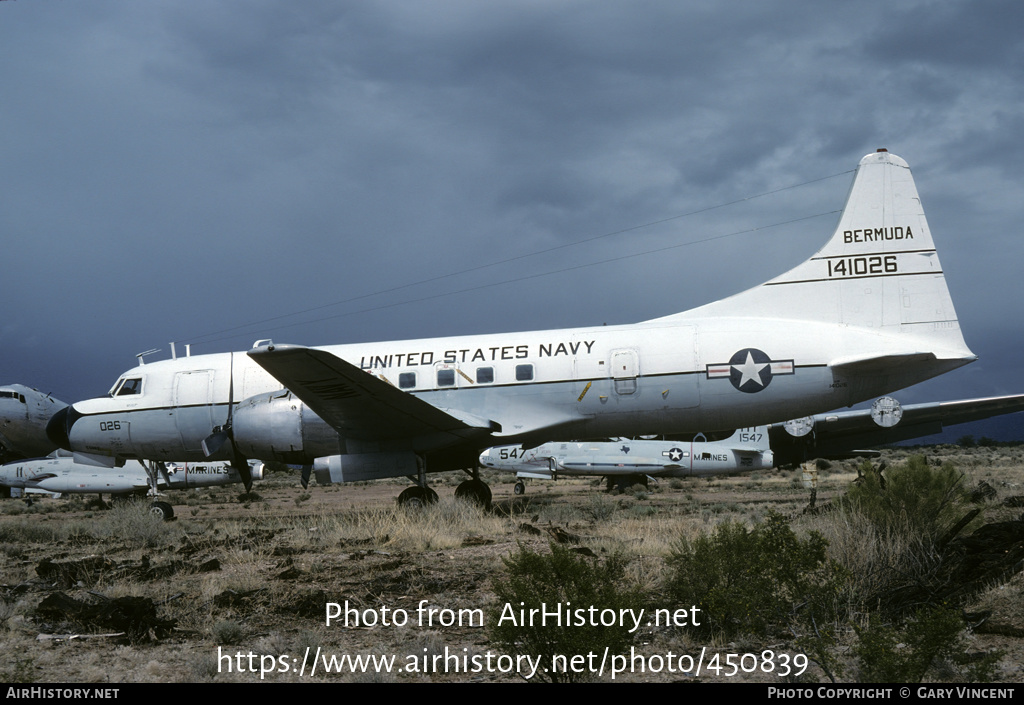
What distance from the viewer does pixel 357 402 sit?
15.4 m

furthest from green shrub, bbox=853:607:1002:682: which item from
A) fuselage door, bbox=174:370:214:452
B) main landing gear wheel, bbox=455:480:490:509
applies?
fuselage door, bbox=174:370:214:452

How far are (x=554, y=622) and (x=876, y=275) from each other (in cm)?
1422

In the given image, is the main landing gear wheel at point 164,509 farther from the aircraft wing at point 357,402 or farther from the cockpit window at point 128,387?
the aircraft wing at point 357,402

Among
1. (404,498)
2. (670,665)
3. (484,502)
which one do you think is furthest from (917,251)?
(670,665)

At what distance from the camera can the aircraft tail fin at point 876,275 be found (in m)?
16.4

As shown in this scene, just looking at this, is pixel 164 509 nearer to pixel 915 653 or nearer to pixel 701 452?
pixel 915 653

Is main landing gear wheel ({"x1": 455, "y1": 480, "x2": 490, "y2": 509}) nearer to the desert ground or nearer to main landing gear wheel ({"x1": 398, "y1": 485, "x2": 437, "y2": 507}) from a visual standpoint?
main landing gear wheel ({"x1": 398, "y1": 485, "x2": 437, "y2": 507})

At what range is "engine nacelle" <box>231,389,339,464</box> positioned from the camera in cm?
1688

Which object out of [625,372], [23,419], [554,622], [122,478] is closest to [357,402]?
[625,372]

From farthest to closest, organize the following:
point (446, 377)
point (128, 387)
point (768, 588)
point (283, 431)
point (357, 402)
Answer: point (128, 387) → point (446, 377) → point (283, 431) → point (357, 402) → point (768, 588)

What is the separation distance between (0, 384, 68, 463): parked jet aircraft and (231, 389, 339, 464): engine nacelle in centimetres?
1048

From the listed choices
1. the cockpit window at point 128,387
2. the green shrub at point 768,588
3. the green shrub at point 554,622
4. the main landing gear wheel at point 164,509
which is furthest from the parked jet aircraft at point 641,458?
the green shrub at point 554,622

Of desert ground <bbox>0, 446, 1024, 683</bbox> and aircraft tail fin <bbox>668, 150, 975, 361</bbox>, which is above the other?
aircraft tail fin <bbox>668, 150, 975, 361</bbox>
